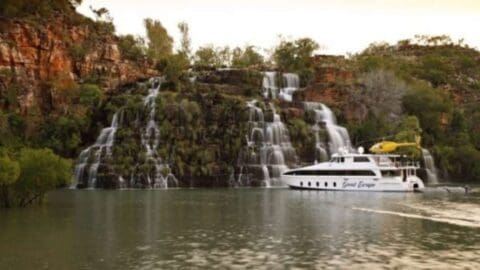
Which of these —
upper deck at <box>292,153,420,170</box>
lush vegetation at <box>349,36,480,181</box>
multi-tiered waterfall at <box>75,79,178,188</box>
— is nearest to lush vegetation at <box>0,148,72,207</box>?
multi-tiered waterfall at <box>75,79,178,188</box>

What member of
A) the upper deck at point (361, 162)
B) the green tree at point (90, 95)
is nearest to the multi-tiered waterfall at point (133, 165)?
the green tree at point (90, 95)

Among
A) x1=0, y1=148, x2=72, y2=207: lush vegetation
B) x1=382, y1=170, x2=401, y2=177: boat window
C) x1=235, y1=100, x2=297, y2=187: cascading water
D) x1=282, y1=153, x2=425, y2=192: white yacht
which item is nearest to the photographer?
x1=0, y1=148, x2=72, y2=207: lush vegetation

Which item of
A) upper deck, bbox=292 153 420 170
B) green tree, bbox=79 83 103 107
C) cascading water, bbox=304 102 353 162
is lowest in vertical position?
upper deck, bbox=292 153 420 170

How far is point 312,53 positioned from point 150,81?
105 feet

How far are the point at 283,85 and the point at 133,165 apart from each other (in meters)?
29.8

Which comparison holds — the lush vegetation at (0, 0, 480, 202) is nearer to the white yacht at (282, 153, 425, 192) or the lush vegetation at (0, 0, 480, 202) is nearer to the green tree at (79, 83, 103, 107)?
the green tree at (79, 83, 103, 107)

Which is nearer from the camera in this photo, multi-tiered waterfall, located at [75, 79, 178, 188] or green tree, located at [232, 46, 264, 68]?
multi-tiered waterfall, located at [75, 79, 178, 188]

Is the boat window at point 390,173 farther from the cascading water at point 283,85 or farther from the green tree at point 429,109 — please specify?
the green tree at point 429,109

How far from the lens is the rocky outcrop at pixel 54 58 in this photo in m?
79.3

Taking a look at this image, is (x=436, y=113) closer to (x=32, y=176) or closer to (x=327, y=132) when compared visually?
(x=327, y=132)

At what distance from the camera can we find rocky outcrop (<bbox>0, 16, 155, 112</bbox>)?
260 feet

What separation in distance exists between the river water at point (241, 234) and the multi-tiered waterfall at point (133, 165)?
17.8 metres

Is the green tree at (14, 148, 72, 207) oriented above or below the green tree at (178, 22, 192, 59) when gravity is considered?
below

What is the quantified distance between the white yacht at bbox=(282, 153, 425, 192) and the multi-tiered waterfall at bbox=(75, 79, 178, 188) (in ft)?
48.0
